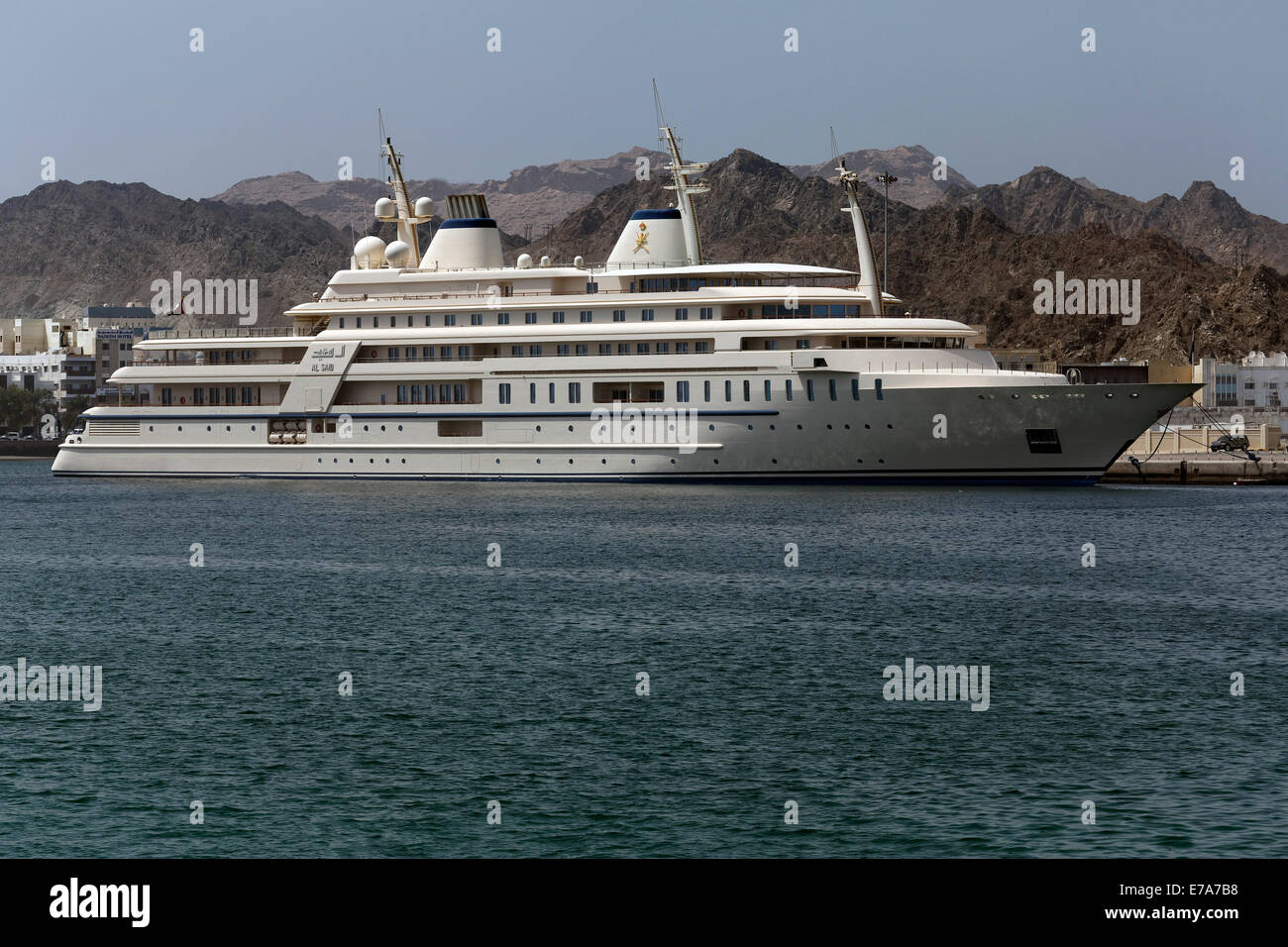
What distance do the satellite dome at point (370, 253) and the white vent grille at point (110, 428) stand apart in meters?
14.4

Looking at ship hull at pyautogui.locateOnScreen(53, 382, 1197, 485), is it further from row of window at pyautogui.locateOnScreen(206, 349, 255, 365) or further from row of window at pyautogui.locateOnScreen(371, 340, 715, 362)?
row of window at pyautogui.locateOnScreen(206, 349, 255, 365)

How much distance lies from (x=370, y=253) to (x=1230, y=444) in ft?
154

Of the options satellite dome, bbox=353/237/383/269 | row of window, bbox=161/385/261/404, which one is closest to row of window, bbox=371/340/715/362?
satellite dome, bbox=353/237/383/269

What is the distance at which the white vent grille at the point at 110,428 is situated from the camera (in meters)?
76.8

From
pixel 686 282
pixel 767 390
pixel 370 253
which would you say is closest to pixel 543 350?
pixel 686 282

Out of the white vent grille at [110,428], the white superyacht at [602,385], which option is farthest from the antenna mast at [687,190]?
the white vent grille at [110,428]

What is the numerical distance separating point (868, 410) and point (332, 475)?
2687 cm

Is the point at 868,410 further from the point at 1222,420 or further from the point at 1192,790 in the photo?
the point at 1222,420

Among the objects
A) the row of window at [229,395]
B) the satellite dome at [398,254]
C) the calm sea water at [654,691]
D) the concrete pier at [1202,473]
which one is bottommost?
the calm sea water at [654,691]

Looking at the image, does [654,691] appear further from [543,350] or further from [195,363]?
[195,363]

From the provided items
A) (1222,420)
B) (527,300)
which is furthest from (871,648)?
(1222,420)

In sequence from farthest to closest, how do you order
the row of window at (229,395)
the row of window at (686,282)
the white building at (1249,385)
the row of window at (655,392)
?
the white building at (1249,385)
the row of window at (229,395)
the row of window at (686,282)
the row of window at (655,392)

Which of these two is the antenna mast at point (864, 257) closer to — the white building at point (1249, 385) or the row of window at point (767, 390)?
the row of window at point (767, 390)
